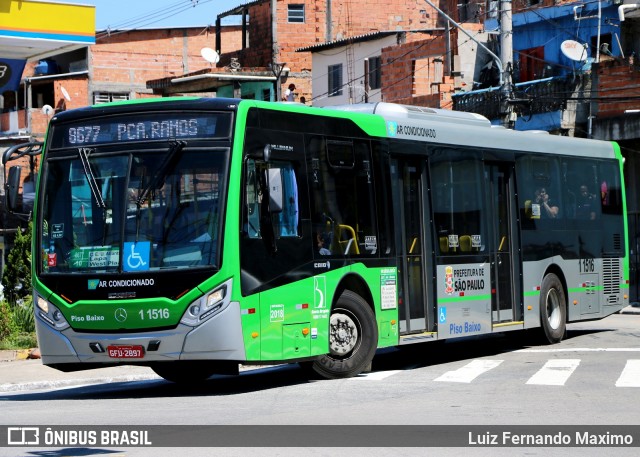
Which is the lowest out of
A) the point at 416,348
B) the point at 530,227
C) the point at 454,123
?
the point at 416,348

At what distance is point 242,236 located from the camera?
43.9 feet

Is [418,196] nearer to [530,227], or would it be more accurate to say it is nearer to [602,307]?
[530,227]

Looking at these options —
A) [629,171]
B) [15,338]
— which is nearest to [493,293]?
[15,338]

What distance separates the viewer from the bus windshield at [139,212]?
525 inches

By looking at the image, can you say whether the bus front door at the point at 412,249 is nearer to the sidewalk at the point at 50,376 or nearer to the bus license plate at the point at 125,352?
the sidewalk at the point at 50,376

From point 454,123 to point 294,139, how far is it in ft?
13.8

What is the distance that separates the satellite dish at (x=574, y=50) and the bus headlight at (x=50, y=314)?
25.8m

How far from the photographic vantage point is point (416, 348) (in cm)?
2072

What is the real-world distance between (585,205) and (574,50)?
55.3 ft

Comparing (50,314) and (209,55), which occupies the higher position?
(209,55)

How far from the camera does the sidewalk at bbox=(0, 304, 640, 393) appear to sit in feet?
53.3

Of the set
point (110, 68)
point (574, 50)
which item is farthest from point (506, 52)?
point (110, 68)

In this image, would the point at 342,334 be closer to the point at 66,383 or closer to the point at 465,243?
the point at 465,243

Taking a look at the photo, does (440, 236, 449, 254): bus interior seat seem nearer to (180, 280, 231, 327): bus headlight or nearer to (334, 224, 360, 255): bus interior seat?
(334, 224, 360, 255): bus interior seat
